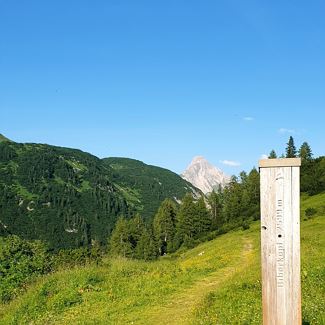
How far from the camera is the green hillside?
1219 cm

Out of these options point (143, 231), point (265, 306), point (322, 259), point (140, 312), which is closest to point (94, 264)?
point (140, 312)

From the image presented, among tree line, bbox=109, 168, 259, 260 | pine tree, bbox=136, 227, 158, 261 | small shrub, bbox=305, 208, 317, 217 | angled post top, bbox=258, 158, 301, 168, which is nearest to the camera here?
angled post top, bbox=258, 158, 301, 168

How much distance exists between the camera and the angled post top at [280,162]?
563 cm

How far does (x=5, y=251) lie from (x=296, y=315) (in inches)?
798

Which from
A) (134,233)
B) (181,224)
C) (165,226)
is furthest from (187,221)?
(134,233)

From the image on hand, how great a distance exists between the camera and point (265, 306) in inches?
229

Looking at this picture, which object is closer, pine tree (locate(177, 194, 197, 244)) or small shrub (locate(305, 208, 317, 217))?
small shrub (locate(305, 208, 317, 217))

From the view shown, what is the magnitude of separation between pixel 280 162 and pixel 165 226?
367 feet

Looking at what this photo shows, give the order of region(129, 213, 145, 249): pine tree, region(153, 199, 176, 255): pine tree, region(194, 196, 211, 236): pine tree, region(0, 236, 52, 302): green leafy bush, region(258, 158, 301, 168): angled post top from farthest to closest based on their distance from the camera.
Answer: region(129, 213, 145, 249): pine tree, region(153, 199, 176, 255): pine tree, region(194, 196, 211, 236): pine tree, region(0, 236, 52, 302): green leafy bush, region(258, 158, 301, 168): angled post top

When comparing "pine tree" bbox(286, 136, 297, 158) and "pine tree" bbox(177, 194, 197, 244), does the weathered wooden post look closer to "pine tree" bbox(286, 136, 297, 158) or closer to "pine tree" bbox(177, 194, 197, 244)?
"pine tree" bbox(177, 194, 197, 244)

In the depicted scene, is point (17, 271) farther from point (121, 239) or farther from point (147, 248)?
point (121, 239)

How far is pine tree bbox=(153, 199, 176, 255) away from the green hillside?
95074 mm

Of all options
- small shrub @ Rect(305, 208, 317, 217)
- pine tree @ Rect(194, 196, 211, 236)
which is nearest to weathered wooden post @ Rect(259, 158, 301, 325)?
small shrub @ Rect(305, 208, 317, 217)

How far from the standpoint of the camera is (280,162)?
5.67 meters
